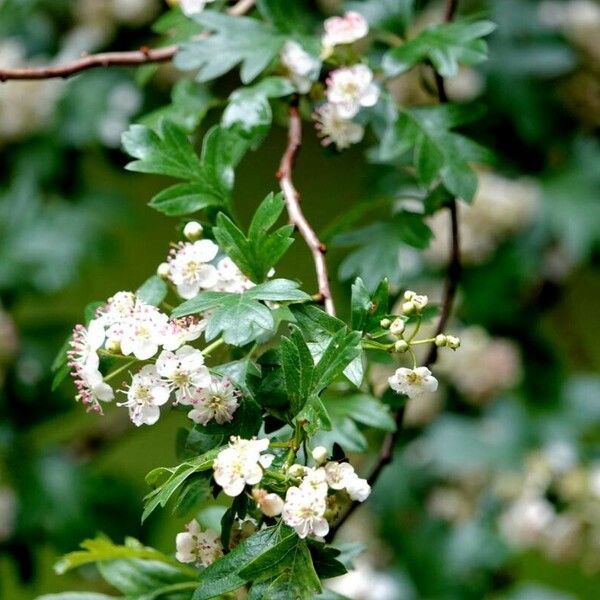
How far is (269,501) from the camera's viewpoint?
0.66m

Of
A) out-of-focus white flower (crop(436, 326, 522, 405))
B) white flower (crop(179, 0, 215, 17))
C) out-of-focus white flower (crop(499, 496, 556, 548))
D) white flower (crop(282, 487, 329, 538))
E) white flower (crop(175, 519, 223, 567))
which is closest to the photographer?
white flower (crop(282, 487, 329, 538))

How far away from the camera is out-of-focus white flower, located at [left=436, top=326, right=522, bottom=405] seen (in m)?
1.82

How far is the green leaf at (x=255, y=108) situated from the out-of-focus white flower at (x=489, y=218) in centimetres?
79

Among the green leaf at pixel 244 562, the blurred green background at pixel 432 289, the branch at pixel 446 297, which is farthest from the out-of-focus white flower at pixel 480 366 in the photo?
the green leaf at pixel 244 562

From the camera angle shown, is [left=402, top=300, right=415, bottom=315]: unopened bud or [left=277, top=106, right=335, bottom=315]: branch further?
[left=277, top=106, right=335, bottom=315]: branch

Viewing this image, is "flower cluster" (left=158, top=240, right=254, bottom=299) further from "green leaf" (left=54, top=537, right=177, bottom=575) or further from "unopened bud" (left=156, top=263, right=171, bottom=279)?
"green leaf" (left=54, top=537, right=177, bottom=575)

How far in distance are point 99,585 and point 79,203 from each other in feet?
2.31

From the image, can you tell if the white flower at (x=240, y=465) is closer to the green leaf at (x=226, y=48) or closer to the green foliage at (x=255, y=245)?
the green foliage at (x=255, y=245)

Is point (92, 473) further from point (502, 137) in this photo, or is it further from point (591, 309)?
point (591, 309)

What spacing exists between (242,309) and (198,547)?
0.57ft

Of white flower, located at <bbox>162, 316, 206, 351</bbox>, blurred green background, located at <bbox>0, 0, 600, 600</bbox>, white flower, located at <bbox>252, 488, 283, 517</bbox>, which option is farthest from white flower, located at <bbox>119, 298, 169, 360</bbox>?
blurred green background, located at <bbox>0, 0, 600, 600</bbox>

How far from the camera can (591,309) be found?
266 cm

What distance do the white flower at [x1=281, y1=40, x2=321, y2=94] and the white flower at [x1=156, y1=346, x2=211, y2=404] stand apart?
422 mm

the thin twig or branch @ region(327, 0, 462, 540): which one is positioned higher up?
the thin twig
